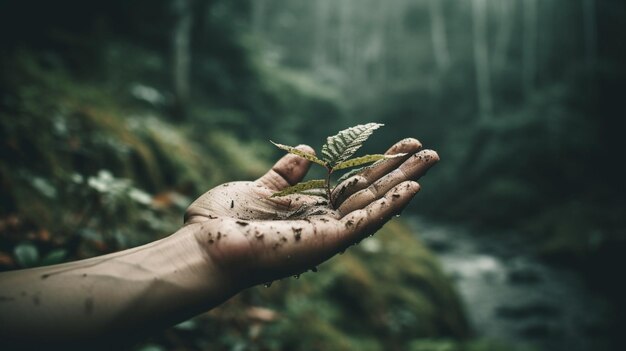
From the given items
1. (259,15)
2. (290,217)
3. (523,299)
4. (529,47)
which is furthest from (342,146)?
(529,47)

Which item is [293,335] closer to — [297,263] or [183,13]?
[297,263]

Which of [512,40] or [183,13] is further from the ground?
[512,40]

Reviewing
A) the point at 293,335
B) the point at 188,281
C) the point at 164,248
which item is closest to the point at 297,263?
the point at 188,281

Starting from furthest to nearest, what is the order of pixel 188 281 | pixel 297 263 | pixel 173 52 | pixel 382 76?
1. pixel 382 76
2. pixel 173 52
3. pixel 297 263
4. pixel 188 281

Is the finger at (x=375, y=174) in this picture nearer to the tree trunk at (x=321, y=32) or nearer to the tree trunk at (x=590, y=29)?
the tree trunk at (x=590, y=29)

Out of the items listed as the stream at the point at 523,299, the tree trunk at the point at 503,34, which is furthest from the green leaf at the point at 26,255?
the tree trunk at the point at 503,34

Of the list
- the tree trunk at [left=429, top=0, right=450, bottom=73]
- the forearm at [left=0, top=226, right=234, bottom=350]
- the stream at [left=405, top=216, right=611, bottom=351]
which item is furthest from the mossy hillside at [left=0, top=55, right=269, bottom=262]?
the tree trunk at [left=429, top=0, right=450, bottom=73]
